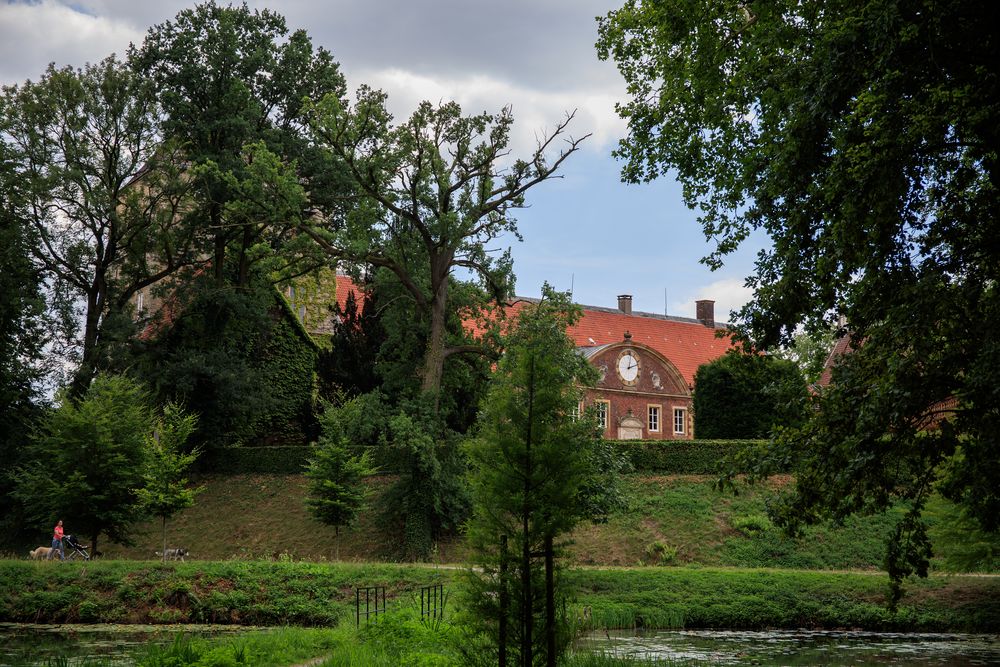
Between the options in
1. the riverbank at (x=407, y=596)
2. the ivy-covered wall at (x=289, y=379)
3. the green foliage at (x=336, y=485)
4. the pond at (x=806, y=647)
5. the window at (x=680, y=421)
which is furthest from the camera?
the window at (x=680, y=421)

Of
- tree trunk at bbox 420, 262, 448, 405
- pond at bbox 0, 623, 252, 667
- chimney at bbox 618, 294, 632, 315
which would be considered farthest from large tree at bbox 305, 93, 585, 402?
chimney at bbox 618, 294, 632, 315

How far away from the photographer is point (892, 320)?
1066cm

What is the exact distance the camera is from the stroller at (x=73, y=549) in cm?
2811

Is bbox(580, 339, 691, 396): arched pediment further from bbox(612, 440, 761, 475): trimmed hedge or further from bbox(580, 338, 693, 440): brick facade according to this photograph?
bbox(612, 440, 761, 475): trimmed hedge

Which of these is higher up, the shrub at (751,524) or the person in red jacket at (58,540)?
the shrub at (751,524)

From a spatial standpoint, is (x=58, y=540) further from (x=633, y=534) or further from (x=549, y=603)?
(x=549, y=603)

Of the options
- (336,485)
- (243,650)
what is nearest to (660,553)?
(336,485)

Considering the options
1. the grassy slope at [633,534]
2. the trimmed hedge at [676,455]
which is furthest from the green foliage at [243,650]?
the trimmed hedge at [676,455]

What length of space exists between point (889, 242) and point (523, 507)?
5.00 meters

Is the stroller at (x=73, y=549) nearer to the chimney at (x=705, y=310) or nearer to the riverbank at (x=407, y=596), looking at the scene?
the riverbank at (x=407, y=596)

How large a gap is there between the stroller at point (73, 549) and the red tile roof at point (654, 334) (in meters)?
26.0

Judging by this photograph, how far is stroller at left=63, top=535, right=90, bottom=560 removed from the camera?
2811 centimetres

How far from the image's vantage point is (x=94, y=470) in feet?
86.9

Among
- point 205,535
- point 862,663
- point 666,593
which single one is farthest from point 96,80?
point 862,663
